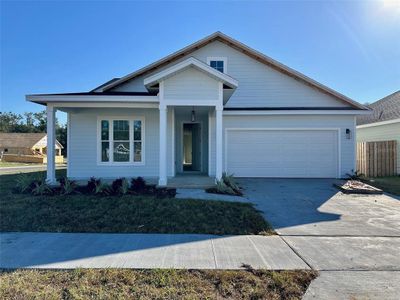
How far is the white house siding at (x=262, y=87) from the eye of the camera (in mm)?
14766

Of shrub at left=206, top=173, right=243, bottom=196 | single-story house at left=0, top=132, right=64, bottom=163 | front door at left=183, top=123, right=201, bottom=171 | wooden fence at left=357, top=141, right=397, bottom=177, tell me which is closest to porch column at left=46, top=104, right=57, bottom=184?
shrub at left=206, top=173, right=243, bottom=196

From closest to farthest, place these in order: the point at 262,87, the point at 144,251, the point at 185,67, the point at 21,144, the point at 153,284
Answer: the point at 153,284, the point at 144,251, the point at 185,67, the point at 262,87, the point at 21,144

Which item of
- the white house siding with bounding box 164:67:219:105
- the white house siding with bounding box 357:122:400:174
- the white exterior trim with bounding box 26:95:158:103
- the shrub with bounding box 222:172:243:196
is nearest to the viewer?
the shrub with bounding box 222:172:243:196

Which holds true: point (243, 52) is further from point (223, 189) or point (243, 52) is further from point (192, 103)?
point (223, 189)

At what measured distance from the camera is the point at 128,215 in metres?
7.02

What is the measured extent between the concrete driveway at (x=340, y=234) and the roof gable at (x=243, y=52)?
545 centimetres

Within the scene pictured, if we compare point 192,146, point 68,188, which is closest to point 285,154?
point 192,146

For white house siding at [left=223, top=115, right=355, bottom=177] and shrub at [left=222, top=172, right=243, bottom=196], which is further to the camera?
white house siding at [left=223, top=115, right=355, bottom=177]

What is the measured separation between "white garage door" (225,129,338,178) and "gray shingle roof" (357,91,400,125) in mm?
6374

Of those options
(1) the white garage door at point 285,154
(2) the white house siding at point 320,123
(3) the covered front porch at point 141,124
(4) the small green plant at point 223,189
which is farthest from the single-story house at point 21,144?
(4) the small green plant at point 223,189

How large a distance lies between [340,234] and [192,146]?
1139 cm

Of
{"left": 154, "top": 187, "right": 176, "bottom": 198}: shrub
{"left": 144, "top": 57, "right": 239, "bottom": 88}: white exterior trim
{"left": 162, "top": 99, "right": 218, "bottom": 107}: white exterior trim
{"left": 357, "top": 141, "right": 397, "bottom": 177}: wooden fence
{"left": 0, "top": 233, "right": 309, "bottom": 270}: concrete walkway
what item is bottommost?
{"left": 0, "top": 233, "right": 309, "bottom": 270}: concrete walkway

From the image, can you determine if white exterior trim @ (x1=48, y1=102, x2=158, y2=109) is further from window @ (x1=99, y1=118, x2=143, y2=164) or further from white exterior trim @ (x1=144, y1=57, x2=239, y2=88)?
window @ (x1=99, y1=118, x2=143, y2=164)

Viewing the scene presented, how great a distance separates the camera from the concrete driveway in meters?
3.80
